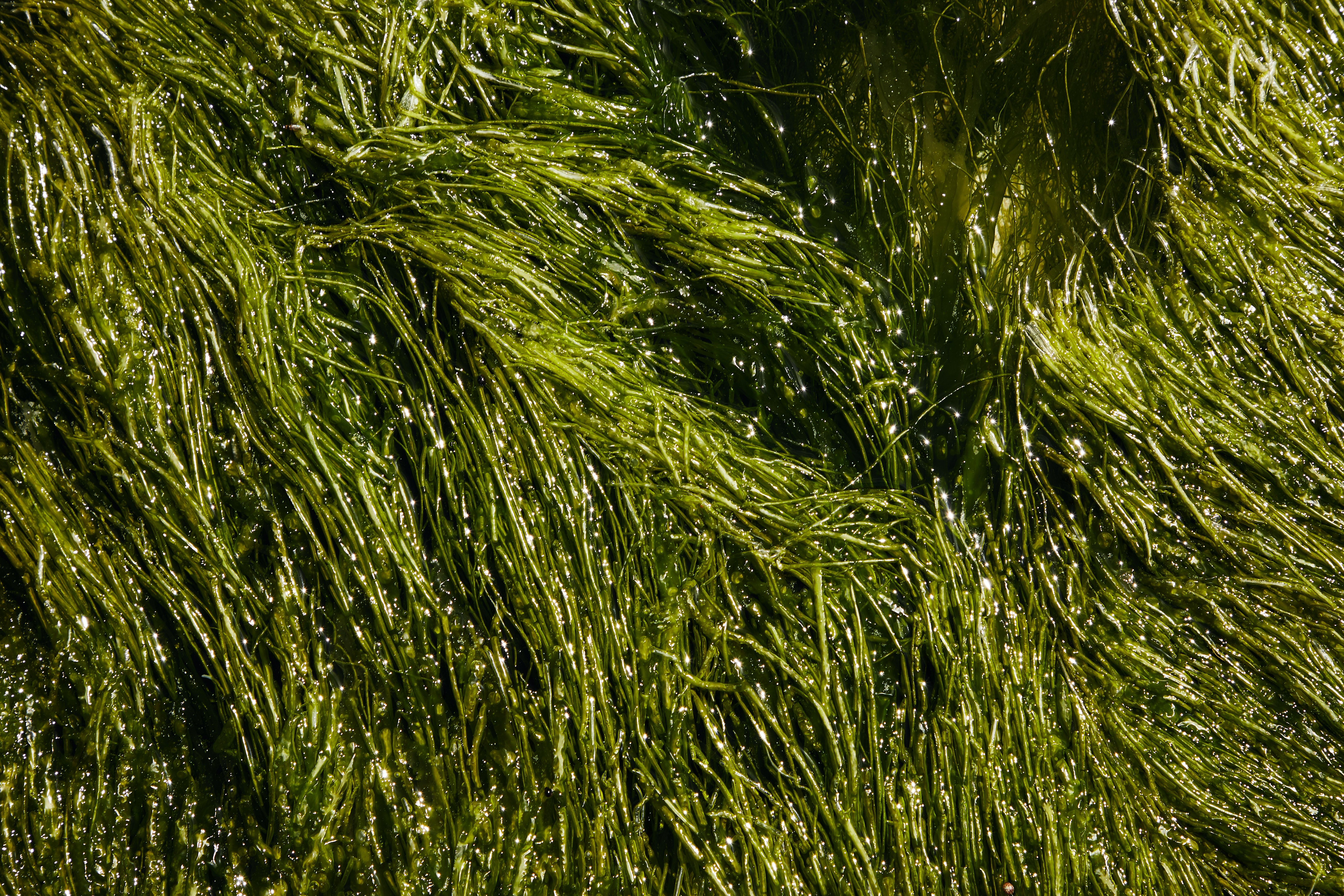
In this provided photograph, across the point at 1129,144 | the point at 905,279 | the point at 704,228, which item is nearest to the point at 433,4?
the point at 704,228

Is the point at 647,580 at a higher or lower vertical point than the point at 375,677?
higher

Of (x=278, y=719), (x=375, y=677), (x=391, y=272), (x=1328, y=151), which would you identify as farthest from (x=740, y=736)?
(x=1328, y=151)

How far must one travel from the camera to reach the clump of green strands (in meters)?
1.36

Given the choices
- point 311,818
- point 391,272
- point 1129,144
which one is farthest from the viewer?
point 1129,144

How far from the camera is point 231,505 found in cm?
137

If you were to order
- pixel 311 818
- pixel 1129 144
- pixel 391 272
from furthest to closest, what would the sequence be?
pixel 1129 144, pixel 391 272, pixel 311 818

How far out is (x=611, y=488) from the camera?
55.6 inches

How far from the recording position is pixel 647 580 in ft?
4.58

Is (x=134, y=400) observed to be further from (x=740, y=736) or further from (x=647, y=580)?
(x=740, y=736)

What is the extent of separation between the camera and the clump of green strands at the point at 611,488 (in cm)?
136

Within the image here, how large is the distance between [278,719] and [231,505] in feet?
1.19

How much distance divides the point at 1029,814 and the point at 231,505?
145cm

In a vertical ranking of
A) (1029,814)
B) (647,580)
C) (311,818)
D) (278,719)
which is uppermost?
(647,580)

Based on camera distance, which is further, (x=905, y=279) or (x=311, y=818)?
(x=905, y=279)
